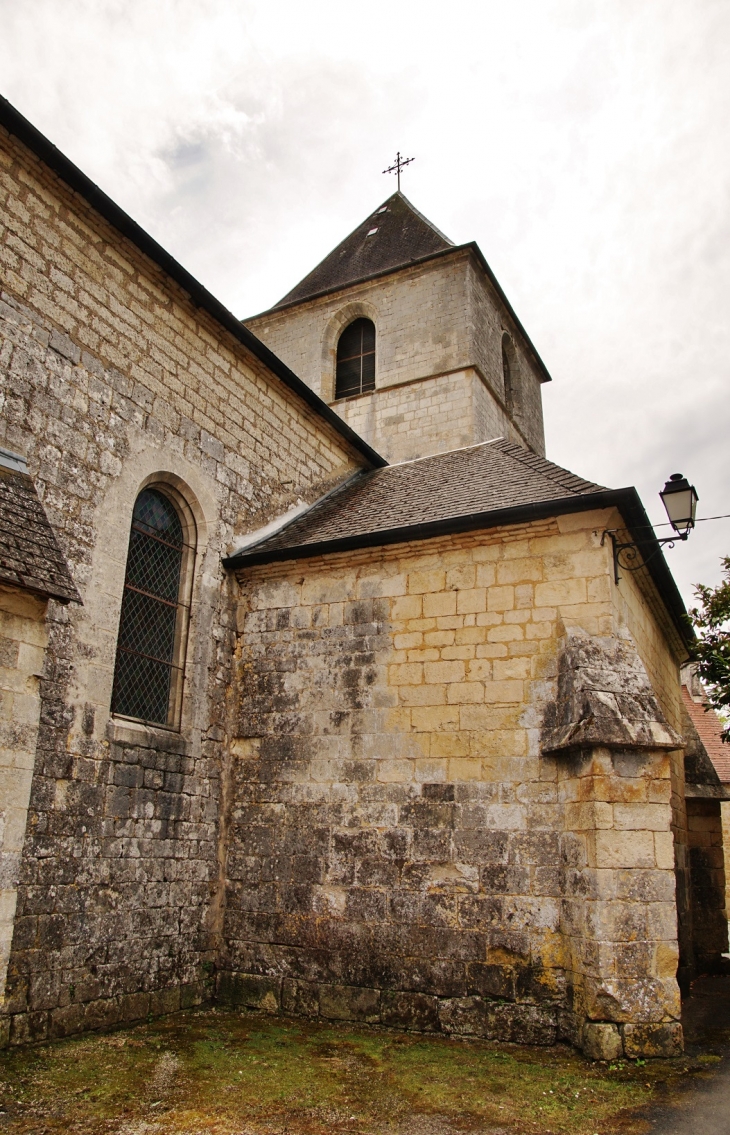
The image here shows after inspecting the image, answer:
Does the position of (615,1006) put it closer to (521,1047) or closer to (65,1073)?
(521,1047)

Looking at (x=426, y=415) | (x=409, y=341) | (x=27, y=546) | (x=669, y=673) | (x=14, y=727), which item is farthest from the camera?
(x=409, y=341)

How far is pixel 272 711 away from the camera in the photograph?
24.3 feet

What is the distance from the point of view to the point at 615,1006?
5223 millimetres

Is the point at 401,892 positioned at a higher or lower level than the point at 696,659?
lower

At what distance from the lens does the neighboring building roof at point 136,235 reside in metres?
5.95

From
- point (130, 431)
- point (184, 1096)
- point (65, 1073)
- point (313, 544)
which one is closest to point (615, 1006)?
point (184, 1096)

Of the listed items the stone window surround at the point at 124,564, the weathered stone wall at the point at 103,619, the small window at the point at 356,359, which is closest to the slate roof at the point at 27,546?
the weathered stone wall at the point at 103,619

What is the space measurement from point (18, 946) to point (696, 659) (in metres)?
7.28

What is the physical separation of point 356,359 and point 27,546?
11.1 m

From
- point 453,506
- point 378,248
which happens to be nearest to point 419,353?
point 378,248

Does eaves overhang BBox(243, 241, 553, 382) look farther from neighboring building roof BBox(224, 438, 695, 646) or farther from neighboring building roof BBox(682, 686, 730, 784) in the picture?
neighboring building roof BBox(682, 686, 730, 784)

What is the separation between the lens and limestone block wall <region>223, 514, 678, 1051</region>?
559cm

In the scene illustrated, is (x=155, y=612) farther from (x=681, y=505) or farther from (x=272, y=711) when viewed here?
(x=681, y=505)

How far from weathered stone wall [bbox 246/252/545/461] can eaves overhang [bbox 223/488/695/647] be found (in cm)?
609
